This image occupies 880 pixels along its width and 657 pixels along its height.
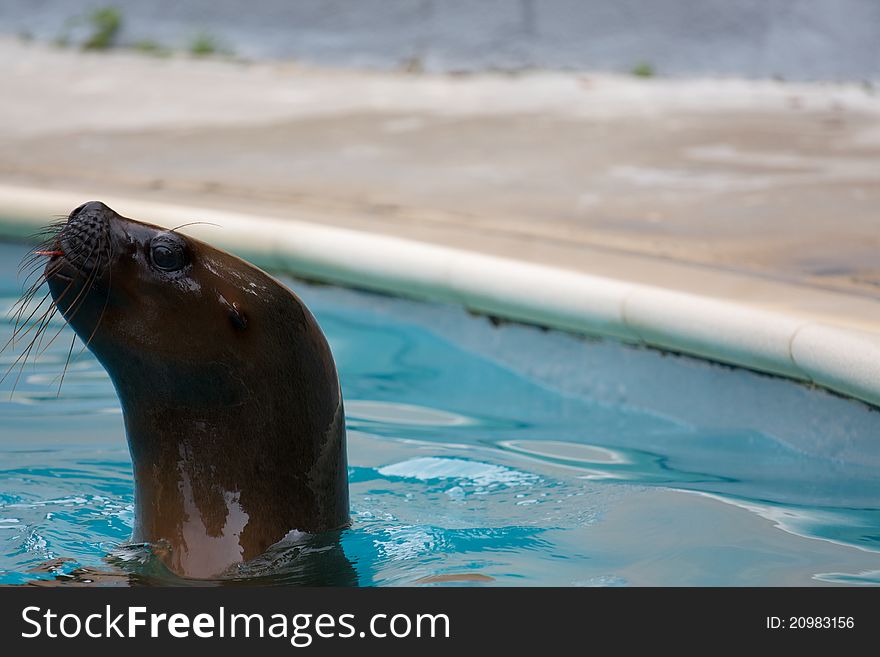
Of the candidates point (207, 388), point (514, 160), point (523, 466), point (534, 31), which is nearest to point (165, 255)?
point (207, 388)

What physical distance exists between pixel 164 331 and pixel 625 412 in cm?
182

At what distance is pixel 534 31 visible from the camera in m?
8.50

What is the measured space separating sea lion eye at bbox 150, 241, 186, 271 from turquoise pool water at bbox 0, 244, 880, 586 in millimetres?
518

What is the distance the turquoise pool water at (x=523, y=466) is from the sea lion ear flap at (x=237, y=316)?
42 centimetres

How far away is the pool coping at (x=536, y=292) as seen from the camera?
308cm

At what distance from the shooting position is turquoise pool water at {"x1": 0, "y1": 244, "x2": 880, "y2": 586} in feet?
8.68

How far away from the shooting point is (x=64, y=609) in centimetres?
208

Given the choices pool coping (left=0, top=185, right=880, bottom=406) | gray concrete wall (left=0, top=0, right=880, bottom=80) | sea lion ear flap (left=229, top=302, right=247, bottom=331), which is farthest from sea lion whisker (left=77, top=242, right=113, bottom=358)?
gray concrete wall (left=0, top=0, right=880, bottom=80)

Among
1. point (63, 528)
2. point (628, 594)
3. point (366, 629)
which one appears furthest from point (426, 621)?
point (63, 528)

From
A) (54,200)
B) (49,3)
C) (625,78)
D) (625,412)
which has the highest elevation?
(49,3)

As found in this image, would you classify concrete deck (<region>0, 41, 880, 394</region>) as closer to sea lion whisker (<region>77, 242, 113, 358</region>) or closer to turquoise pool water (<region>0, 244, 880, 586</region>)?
turquoise pool water (<region>0, 244, 880, 586</region>)

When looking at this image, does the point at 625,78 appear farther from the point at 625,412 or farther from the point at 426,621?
the point at 426,621

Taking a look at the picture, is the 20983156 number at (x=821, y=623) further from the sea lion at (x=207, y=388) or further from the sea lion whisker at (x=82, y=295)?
the sea lion whisker at (x=82, y=295)

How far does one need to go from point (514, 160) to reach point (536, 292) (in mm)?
2308
